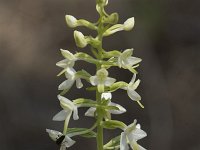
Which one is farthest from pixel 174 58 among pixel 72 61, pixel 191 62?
pixel 72 61

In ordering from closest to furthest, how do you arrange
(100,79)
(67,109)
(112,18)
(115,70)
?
(100,79), (112,18), (67,109), (115,70)

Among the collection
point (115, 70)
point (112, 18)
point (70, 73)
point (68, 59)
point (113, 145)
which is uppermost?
point (115, 70)

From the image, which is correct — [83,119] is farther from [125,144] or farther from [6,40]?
[125,144]

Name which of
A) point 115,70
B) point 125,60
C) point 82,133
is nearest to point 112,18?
point 125,60

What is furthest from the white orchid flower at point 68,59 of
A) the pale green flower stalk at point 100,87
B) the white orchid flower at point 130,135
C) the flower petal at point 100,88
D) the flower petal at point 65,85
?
the white orchid flower at point 130,135

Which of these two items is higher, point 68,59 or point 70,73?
point 68,59

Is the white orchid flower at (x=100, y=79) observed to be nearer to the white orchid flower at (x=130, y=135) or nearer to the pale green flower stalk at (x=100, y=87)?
the pale green flower stalk at (x=100, y=87)

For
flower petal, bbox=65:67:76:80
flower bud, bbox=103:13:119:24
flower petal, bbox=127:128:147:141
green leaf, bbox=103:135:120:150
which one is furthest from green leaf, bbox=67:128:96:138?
flower bud, bbox=103:13:119:24

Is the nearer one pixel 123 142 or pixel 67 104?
pixel 123 142

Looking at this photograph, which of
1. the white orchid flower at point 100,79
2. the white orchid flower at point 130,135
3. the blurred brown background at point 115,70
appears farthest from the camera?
the blurred brown background at point 115,70

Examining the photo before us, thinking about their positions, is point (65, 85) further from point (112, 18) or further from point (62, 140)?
point (112, 18)
